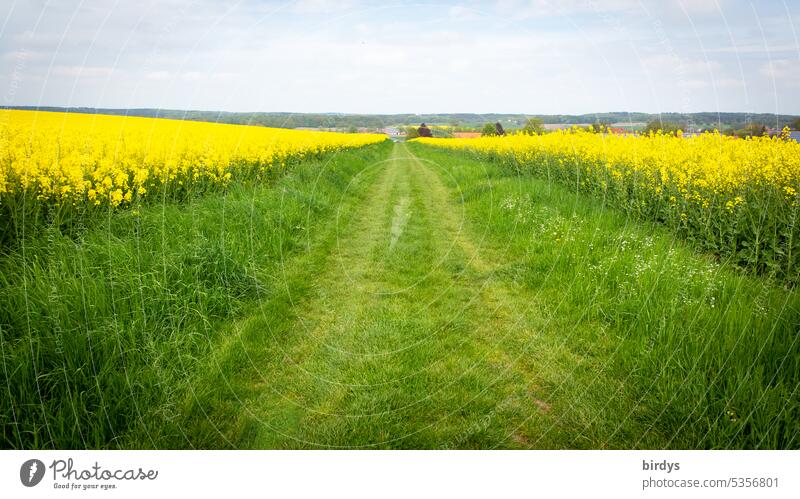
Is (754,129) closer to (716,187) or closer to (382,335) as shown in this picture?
(716,187)

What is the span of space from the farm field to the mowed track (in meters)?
0.02

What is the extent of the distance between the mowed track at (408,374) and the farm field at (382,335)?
0.06 feet

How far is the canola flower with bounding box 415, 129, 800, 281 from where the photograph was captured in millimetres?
5246

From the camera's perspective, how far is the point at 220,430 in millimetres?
2961

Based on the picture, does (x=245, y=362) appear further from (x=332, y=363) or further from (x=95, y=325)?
(x=95, y=325)

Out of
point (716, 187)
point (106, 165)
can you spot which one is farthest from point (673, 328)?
point (106, 165)

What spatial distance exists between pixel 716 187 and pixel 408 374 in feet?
18.6

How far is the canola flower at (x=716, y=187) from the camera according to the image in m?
5.25

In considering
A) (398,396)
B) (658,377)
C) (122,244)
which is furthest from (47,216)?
(658,377)

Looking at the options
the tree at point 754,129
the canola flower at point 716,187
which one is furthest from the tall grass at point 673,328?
the tree at point 754,129

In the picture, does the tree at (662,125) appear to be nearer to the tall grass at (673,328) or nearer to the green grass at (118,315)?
the tall grass at (673,328)

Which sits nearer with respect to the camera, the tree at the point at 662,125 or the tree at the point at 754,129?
the tree at the point at 754,129

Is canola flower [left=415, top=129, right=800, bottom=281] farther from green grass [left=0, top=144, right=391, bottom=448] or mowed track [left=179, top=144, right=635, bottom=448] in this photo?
green grass [left=0, top=144, right=391, bottom=448]

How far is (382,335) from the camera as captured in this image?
4.29m
